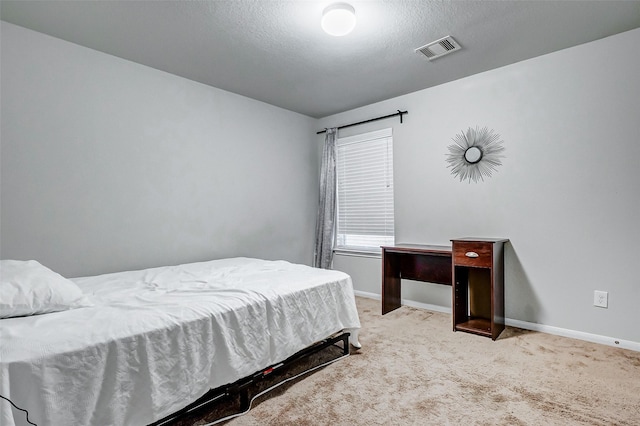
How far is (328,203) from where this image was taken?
4305 mm

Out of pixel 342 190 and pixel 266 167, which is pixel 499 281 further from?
pixel 266 167

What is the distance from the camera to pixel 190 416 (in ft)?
5.47

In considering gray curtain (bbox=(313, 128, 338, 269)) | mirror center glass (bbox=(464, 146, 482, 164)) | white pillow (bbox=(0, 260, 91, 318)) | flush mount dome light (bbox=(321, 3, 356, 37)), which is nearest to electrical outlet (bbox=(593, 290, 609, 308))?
mirror center glass (bbox=(464, 146, 482, 164))

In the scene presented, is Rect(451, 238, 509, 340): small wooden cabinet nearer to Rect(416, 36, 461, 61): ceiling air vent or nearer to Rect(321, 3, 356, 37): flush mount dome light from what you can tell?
Rect(416, 36, 461, 61): ceiling air vent

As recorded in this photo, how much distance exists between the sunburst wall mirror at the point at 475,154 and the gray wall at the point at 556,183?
0.07 m

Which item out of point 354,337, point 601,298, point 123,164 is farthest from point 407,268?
point 123,164

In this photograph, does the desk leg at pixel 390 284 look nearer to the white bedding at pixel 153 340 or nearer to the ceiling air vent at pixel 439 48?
the white bedding at pixel 153 340

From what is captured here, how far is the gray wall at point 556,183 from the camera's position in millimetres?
2477

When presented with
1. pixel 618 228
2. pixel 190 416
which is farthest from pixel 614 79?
pixel 190 416

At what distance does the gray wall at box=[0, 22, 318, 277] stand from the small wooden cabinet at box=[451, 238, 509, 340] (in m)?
2.17

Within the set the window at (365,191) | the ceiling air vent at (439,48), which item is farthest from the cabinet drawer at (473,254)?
the ceiling air vent at (439,48)

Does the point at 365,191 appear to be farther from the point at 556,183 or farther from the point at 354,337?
the point at 354,337

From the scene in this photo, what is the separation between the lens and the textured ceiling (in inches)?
82.7

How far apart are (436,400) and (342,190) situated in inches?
115
